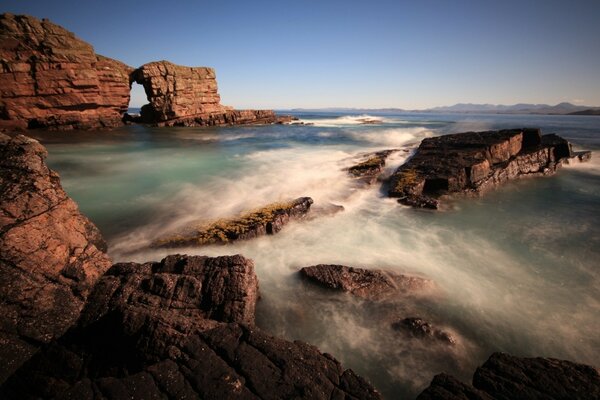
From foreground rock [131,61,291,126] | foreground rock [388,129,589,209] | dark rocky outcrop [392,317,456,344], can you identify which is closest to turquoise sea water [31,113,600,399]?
dark rocky outcrop [392,317,456,344]

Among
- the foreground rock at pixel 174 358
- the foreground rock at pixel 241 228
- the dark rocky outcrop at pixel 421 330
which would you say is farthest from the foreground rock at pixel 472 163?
the foreground rock at pixel 174 358

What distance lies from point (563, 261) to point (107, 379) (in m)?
9.00

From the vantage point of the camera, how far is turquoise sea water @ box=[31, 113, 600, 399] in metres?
4.37

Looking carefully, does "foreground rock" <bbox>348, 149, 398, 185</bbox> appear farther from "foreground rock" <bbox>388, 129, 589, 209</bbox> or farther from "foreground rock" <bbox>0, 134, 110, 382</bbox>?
"foreground rock" <bbox>0, 134, 110, 382</bbox>

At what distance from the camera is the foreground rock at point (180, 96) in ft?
130

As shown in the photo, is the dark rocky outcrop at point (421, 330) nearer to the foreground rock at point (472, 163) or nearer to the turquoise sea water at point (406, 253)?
the turquoise sea water at point (406, 253)

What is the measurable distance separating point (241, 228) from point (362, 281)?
11.8 ft

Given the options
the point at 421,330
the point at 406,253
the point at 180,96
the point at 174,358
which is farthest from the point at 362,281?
the point at 180,96

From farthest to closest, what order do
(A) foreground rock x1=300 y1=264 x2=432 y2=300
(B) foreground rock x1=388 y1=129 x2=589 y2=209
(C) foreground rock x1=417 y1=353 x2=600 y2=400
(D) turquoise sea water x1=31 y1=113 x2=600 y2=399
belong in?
(B) foreground rock x1=388 y1=129 x2=589 y2=209
(A) foreground rock x1=300 y1=264 x2=432 y2=300
(D) turquoise sea water x1=31 y1=113 x2=600 y2=399
(C) foreground rock x1=417 y1=353 x2=600 y2=400

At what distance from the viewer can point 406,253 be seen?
277 inches

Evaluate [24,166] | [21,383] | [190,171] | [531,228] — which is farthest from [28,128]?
[531,228]

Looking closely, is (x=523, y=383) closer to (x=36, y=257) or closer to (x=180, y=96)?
(x=36, y=257)

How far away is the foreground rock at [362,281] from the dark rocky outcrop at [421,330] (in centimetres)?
73

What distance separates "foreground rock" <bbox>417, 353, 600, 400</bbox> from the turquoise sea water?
79cm
